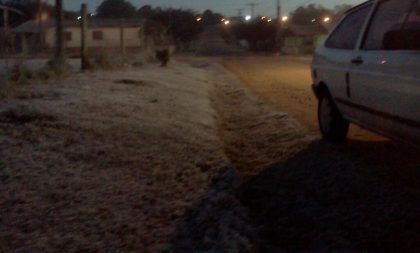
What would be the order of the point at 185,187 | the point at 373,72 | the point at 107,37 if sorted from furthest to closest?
the point at 107,37
the point at 185,187
the point at 373,72

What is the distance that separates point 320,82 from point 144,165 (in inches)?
114

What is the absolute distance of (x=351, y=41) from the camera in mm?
8469

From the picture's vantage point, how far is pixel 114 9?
95188 mm

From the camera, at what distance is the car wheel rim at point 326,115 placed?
941 centimetres

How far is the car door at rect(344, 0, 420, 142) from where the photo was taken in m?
6.31

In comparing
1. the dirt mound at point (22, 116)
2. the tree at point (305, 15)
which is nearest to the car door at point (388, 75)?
the dirt mound at point (22, 116)

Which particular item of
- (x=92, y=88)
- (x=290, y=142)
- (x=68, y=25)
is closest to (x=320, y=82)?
(x=290, y=142)

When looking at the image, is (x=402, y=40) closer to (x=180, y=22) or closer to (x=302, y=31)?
(x=180, y=22)

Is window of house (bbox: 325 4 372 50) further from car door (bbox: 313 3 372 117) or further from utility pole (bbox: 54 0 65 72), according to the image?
utility pole (bbox: 54 0 65 72)

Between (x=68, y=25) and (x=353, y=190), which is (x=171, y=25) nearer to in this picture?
(x=68, y=25)

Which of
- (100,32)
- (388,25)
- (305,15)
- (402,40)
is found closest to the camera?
(402,40)

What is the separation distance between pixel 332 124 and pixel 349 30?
123 cm

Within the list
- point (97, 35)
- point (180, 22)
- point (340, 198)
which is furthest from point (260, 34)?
point (340, 198)

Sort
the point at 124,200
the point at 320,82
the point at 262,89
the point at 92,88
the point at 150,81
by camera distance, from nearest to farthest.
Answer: the point at 124,200 < the point at 320,82 < the point at 92,88 < the point at 150,81 < the point at 262,89
